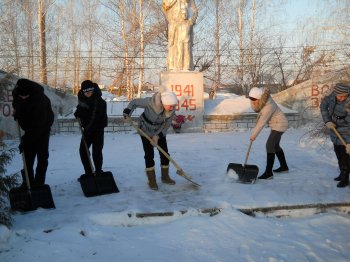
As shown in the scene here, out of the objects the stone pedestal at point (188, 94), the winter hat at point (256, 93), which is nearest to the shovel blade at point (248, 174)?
the winter hat at point (256, 93)

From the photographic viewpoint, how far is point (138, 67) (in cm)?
1845

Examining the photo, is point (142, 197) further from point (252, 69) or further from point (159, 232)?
point (252, 69)

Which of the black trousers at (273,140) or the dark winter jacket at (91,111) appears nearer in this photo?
the dark winter jacket at (91,111)

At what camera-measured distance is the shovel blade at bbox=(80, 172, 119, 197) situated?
15.4 ft

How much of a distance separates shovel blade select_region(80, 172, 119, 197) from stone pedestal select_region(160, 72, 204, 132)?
21.6 feet

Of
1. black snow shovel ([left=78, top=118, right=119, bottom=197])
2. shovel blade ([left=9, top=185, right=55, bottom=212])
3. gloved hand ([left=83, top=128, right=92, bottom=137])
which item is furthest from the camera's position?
gloved hand ([left=83, top=128, right=92, bottom=137])

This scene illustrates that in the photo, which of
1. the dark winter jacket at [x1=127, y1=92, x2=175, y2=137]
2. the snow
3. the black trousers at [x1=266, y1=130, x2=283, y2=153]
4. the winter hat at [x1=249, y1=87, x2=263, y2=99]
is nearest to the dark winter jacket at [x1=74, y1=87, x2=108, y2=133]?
the dark winter jacket at [x1=127, y1=92, x2=175, y2=137]

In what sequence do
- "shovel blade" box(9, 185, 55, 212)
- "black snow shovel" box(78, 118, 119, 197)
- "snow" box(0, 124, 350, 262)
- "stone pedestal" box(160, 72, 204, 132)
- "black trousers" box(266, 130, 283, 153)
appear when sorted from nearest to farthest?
"snow" box(0, 124, 350, 262) < "shovel blade" box(9, 185, 55, 212) < "black snow shovel" box(78, 118, 119, 197) < "black trousers" box(266, 130, 283, 153) < "stone pedestal" box(160, 72, 204, 132)

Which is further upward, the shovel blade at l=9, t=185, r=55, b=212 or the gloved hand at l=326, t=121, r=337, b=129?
the gloved hand at l=326, t=121, r=337, b=129

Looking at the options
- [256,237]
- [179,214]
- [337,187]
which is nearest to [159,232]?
[179,214]

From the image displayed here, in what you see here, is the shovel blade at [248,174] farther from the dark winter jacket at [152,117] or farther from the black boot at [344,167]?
the dark winter jacket at [152,117]

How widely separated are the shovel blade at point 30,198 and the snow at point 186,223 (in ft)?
0.26

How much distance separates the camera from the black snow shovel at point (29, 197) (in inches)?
158

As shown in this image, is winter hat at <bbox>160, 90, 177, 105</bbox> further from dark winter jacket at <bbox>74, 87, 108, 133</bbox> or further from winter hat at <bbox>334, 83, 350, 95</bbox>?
winter hat at <bbox>334, 83, 350, 95</bbox>
